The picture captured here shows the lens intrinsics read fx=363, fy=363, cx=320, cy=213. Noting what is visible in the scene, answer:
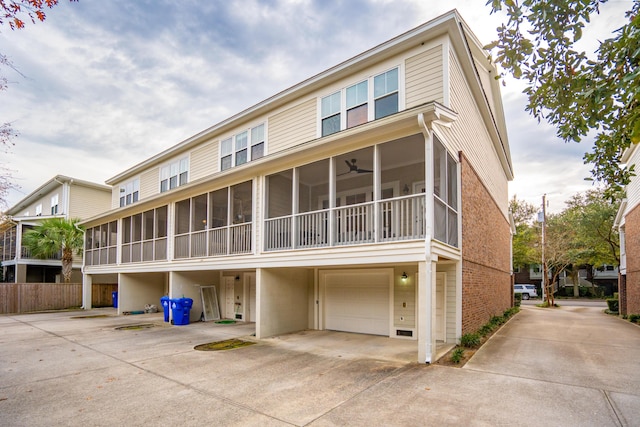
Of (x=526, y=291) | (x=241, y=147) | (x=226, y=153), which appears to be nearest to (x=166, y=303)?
(x=226, y=153)

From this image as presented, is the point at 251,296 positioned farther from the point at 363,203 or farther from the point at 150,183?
the point at 150,183

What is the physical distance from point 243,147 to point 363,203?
7.20 m

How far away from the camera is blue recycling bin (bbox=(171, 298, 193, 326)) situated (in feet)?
43.7

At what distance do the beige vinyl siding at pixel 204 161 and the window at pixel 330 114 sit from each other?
577cm

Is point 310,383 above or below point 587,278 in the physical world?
above

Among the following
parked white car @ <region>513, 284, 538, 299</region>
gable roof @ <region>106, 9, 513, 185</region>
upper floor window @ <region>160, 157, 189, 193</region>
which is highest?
gable roof @ <region>106, 9, 513, 185</region>

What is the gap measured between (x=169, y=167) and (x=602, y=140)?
1702 centimetres

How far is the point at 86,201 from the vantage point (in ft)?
83.7

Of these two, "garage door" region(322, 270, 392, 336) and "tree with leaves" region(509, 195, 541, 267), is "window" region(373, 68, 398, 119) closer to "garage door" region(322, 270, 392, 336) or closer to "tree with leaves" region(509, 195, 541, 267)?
"garage door" region(322, 270, 392, 336)

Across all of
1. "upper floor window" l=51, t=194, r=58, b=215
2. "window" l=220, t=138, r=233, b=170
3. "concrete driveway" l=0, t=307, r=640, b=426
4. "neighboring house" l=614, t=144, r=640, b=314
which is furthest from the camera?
"upper floor window" l=51, t=194, r=58, b=215

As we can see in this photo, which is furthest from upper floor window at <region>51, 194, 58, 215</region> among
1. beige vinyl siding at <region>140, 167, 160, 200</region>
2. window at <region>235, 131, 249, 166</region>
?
window at <region>235, 131, 249, 166</region>

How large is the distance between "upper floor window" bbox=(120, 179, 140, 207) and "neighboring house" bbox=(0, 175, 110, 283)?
610 centimetres

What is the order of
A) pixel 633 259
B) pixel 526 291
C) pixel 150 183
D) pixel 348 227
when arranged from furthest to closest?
pixel 526 291 → pixel 150 183 → pixel 633 259 → pixel 348 227

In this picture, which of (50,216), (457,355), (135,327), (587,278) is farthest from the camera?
(587,278)
